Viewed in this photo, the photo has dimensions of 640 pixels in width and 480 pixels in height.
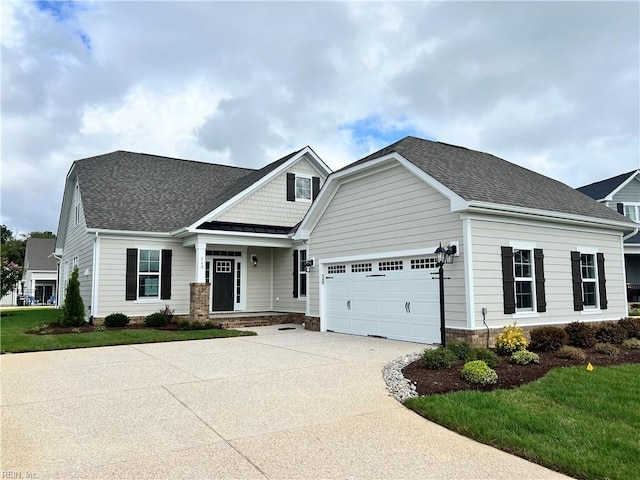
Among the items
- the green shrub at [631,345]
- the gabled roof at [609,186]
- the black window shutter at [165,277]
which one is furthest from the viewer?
the gabled roof at [609,186]

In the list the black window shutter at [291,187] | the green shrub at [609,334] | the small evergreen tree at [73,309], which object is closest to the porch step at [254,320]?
the small evergreen tree at [73,309]

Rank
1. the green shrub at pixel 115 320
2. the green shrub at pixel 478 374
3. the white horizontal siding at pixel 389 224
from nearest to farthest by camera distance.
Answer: the green shrub at pixel 478 374
the white horizontal siding at pixel 389 224
the green shrub at pixel 115 320

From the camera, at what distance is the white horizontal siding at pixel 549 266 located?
1020 cm

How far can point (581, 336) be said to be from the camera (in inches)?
405

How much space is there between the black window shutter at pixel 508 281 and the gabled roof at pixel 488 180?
1166mm

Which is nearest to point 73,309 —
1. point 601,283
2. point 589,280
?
point 589,280

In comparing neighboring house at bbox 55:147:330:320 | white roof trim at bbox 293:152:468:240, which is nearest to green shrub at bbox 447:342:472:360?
white roof trim at bbox 293:152:468:240

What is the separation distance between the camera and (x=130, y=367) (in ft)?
27.6

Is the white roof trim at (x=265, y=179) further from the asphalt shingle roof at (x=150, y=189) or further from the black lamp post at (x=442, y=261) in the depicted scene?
the black lamp post at (x=442, y=261)

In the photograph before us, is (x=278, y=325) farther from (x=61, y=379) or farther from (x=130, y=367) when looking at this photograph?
(x=61, y=379)

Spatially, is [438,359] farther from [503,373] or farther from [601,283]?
[601,283]

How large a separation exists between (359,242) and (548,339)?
18.6 ft

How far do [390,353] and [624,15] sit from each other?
36.6 feet

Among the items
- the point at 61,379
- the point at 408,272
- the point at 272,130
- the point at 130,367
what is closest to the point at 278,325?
the point at 408,272
